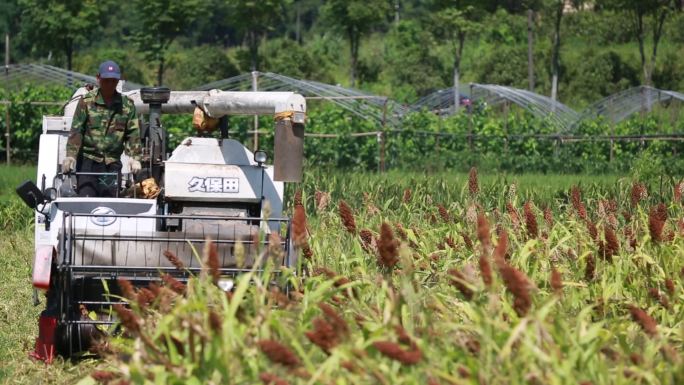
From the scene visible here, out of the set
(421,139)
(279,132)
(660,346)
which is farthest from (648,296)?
(421,139)

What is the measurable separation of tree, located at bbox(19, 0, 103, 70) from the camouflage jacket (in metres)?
36.0

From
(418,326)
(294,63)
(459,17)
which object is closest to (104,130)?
(418,326)

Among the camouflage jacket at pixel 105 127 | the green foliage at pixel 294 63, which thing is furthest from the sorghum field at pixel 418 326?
the green foliage at pixel 294 63

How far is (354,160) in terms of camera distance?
109ft

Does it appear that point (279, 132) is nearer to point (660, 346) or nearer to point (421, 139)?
point (660, 346)

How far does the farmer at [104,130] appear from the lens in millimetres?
9688

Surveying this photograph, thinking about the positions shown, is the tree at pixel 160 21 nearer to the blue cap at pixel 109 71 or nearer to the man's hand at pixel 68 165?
the blue cap at pixel 109 71

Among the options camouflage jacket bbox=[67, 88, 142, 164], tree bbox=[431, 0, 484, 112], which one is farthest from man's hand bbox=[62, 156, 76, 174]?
tree bbox=[431, 0, 484, 112]

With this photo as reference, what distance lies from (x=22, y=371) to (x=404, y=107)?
27847mm

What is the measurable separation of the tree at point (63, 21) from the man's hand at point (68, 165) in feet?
120

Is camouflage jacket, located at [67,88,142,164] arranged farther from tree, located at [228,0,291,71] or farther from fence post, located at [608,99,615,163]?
tree, located at [228,0,291,71]

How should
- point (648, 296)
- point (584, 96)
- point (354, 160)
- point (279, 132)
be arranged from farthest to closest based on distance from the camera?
point (584, 96) < point (354, 160) < point (279, 132) < point (648, 296)

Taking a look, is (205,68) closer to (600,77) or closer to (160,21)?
(160,21)

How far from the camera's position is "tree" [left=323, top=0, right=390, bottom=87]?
47.5 meters
